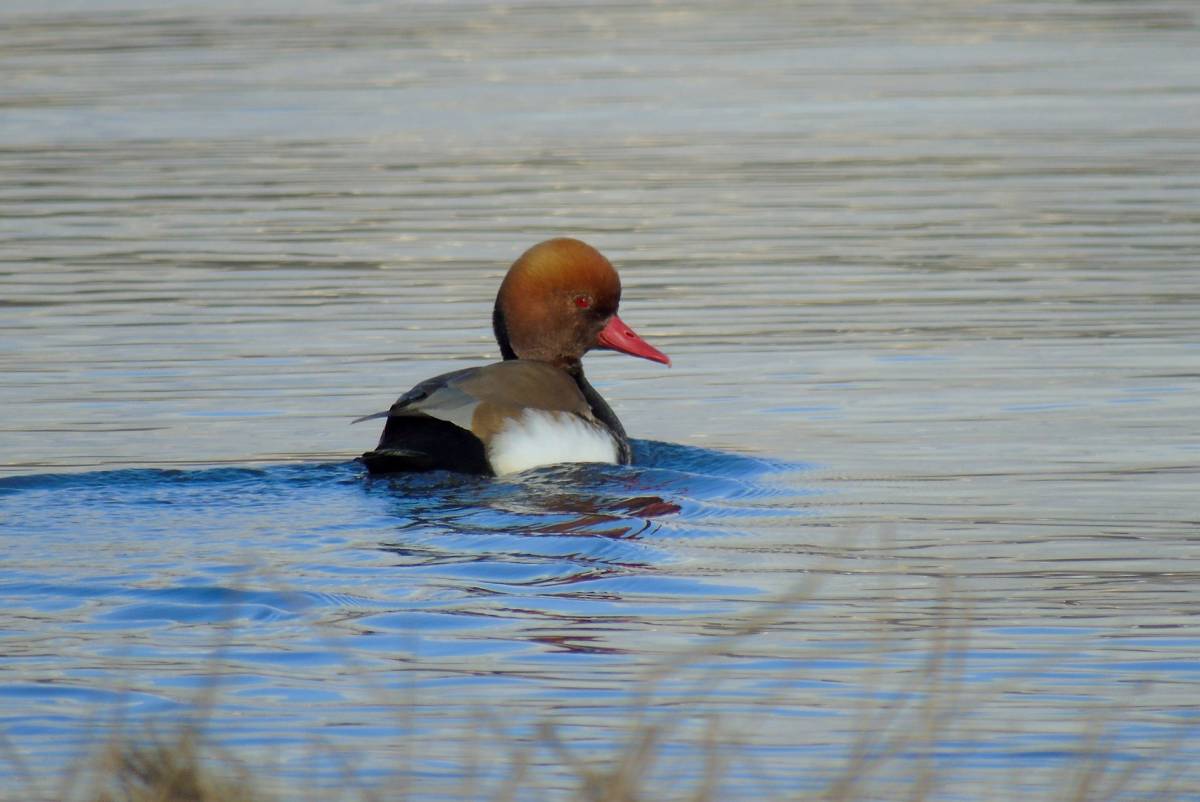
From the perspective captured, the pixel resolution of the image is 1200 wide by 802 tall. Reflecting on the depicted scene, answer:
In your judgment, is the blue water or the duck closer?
the blue water

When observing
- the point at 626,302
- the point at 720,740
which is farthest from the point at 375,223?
the point at 720,740

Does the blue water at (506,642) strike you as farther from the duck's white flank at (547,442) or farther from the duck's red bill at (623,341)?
the duck's red bill at (623,341)

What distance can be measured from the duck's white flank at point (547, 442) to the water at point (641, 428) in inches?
5.0

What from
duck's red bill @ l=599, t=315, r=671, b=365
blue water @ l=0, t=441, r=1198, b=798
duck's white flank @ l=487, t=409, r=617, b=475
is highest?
duck's red bill @ l=599, t=315, r=671, b=365

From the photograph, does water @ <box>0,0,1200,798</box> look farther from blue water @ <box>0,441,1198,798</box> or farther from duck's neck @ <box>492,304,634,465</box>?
duck's neck @ <box>492,304,634,465</box>

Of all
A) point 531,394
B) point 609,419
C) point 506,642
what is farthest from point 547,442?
point 506,642

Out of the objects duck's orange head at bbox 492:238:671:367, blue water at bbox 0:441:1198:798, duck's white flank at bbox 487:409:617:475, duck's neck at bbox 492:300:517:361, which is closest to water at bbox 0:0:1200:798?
Result: blue water at bbox 0:441:1198:798

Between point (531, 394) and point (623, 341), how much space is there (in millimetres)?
1098

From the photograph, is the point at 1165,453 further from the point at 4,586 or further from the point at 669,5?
the point at 669,5

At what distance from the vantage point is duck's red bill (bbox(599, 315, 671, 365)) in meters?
9.31

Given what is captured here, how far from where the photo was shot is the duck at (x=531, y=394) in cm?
804

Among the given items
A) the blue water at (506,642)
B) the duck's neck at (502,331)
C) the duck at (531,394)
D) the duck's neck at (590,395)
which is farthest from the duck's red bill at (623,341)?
the blue water at (506,642)

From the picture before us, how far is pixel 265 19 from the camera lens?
32688mm

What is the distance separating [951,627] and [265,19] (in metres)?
28.2
